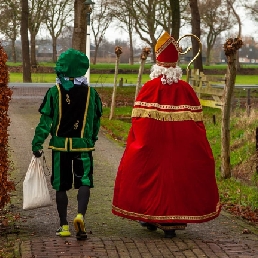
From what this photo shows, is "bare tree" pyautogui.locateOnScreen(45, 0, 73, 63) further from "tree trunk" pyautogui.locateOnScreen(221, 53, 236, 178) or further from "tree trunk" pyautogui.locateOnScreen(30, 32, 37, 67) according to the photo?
"tree trunk" pyautogui.locateOnScreen(221, 53, 236, 178)

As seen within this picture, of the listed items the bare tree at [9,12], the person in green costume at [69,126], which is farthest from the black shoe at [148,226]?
the bare tree at [9,12]

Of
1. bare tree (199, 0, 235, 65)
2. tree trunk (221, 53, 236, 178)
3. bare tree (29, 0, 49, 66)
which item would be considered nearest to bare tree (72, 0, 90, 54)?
tree trunk (221, 53, 236, 178)

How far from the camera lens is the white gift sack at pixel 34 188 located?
22.6 feet

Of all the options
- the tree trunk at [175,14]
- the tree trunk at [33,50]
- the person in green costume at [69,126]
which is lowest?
the tree trunk at [33,50]

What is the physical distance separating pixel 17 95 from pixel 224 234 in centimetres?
2340

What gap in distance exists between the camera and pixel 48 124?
22.1 ft

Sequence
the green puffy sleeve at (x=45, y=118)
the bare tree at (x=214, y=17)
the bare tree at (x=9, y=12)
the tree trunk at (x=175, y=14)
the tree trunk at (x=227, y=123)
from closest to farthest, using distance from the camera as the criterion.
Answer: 1. the green puffy sleeve at (x=45, y=118)
2. the tree trunk at (x=227, y=123)
3. the tree trunk at (x=175, y=14)
4. the bare tree at (x=9, y=12)
5. the bare tree at (x=214, y=17)

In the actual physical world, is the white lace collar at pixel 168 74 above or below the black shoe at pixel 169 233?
above

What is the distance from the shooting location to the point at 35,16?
57094 millimetres

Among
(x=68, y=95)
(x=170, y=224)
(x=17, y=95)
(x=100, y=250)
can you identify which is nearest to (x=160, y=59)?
(x=68, y=95)

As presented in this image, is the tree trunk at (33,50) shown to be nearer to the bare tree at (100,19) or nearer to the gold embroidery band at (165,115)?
the bare tree at (100,19)

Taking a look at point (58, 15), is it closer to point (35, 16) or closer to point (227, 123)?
point (35, 16)

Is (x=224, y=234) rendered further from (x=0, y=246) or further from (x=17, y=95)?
(x=17, y=95)

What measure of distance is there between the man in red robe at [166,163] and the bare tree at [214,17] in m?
55.5
